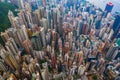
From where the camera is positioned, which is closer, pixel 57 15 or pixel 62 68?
pixel 62 68

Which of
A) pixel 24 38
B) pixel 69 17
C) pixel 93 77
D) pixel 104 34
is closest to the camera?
A: pixel 93 77

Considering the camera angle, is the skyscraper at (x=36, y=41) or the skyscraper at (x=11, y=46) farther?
the skyscraper at (x=36, y=41)

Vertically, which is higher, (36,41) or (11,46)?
(11,46)

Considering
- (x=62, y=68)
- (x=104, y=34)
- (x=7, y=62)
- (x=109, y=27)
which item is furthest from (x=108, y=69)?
(x=7, y=62)

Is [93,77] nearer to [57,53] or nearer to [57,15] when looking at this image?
[57,53]

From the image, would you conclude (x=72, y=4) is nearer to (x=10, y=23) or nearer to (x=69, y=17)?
(x=69, y=17)

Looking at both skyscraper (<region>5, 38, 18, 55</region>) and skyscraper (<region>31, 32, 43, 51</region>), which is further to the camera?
skyscraper (<region>31, 32, 43, 51</region>)

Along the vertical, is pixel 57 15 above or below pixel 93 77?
above

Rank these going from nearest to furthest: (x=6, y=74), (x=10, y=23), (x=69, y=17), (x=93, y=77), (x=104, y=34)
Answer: (x=6, y=74) < (x=93, y=77) < (x=10, y=23) < (x=104, y=34) < (x=69, y=17)

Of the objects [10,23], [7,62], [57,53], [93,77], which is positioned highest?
[10,23]

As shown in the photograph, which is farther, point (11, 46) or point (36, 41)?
point (36, 41)
